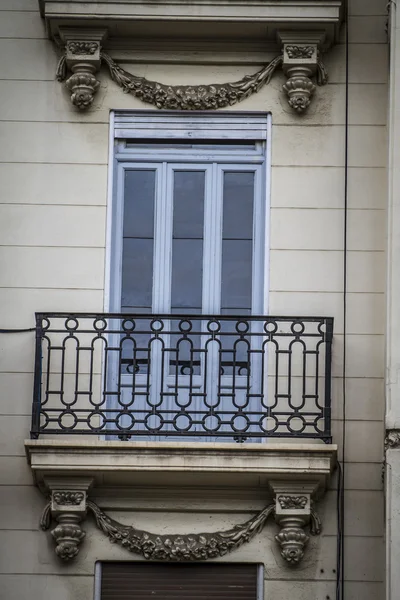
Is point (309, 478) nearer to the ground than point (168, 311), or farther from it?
nearer to the ground

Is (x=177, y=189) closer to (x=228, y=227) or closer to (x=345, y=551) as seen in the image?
(x=228, y=227)

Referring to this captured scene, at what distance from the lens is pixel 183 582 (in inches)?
542

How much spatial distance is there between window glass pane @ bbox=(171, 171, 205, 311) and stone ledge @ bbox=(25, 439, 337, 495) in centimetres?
151

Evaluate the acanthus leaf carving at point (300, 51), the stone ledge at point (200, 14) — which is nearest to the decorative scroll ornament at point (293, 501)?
the acanthus leaf carving at point (300, 51)

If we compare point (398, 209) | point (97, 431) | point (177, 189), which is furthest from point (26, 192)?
point (398, 209)

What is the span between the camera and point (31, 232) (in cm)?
1456

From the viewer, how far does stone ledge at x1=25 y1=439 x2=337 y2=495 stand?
13.6m

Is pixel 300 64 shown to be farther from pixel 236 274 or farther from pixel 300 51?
pixel 236 274

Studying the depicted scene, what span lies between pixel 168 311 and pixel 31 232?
1336mm

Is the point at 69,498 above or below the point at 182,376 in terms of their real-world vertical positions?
below

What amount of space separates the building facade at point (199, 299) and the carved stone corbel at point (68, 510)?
17 mm

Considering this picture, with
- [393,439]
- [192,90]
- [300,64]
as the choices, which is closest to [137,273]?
[192,90]

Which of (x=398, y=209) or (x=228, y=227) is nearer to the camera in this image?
(x=398, y=209)

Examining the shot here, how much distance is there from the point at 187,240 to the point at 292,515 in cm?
260
